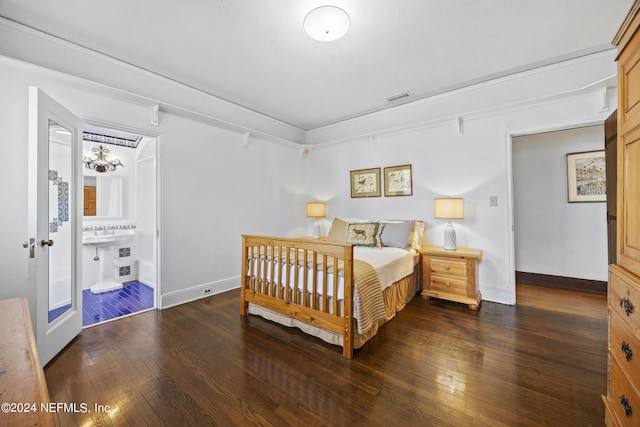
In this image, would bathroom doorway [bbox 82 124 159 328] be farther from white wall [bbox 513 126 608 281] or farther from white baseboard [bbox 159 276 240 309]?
white wall [bbox 513 126 608 281]

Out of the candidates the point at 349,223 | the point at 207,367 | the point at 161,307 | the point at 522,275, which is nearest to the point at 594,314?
the point at 522,275

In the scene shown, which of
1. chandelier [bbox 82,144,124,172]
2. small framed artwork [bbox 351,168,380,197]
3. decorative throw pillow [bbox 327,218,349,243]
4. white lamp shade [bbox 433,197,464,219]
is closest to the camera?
white lamp shade [bbox 433,197,464,219]

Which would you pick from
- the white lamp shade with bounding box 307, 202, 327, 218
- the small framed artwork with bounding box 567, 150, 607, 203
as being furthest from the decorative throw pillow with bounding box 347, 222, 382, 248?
the small framed artwork with bounding box 567, 150, 607, 203

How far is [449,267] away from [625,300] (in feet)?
6.58

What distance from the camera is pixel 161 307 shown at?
9.96 feet

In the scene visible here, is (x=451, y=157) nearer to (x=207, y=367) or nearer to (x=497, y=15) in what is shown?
(x=497, y=15)

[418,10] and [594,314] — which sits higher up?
[418,10]

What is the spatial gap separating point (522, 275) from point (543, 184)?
139 centimetres

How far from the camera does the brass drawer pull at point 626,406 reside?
110cm

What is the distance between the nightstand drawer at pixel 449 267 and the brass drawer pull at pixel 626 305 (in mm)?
1887

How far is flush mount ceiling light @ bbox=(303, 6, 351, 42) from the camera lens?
6.48 ft

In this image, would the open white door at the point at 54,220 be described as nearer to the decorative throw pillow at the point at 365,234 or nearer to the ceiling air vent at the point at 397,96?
the decorative throw pillow at the point at 365,234

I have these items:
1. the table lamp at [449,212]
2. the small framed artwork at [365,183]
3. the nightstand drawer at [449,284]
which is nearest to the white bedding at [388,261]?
the nightstand drawer at [449,284]

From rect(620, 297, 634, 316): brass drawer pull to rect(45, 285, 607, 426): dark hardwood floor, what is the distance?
0.73 metres
